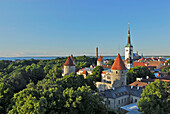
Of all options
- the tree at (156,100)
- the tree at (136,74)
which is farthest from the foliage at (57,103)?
the tree at (136,74)

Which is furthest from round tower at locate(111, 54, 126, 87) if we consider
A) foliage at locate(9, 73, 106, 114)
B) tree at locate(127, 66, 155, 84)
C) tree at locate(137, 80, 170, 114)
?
foliage at locate(9, 73, 106, 114)

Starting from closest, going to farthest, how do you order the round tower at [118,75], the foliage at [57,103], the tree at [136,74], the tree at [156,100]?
the foliage at [57,103] < the tree at [156,100] < the round tower at [118,75] < the tree at [136,74]

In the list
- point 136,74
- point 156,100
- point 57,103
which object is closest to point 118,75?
point 136,74

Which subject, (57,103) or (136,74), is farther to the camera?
(136,74)

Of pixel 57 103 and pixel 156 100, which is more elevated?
pixel 57 103

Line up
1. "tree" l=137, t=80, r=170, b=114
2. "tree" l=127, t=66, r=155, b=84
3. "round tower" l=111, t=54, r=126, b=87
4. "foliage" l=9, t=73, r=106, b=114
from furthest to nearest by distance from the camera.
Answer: "tree" l=127, t=66, r=155, b=84 < "round tower" l=111, t=54, r=126, b=87 < "tree" l=137, t=80, r=170, b=114 < "foliage" l=9, t=73, r=106, b=114

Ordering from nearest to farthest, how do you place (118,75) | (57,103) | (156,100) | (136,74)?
(57,103) → (156,100) → (118,75) → (136,74)

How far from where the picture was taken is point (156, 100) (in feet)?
62.7

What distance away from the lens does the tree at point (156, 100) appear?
721 inches

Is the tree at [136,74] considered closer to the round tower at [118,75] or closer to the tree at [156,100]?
the round tower at [118,75]

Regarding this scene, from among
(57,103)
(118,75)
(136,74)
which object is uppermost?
(118,75)

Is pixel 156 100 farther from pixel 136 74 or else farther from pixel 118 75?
pixel 136 74

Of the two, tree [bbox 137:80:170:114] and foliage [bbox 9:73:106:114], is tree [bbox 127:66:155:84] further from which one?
foliage [bbox 9:73:106:114]

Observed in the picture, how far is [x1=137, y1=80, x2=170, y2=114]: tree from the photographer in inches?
721
